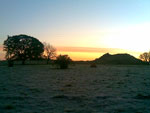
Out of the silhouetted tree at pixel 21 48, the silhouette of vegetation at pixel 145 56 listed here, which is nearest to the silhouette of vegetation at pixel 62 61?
the silhouetted tree at pixel 21 48

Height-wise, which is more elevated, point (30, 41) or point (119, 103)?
point (30, 41)

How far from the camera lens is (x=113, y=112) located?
17.9 ft

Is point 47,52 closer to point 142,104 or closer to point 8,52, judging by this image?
point 8,52

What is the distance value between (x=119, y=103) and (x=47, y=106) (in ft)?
9.91

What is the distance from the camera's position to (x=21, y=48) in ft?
173

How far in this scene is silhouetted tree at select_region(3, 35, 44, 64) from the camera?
52.0 m

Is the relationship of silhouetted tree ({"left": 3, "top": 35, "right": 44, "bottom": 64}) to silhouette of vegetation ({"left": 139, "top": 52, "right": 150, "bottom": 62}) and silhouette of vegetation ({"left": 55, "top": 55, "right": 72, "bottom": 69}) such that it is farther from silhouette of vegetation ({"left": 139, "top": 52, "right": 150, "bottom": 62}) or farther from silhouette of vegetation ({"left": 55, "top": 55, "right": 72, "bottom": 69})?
silhouette of vegetation ({"left": 139, "top": 52, "right": 150, "bottom": 62})

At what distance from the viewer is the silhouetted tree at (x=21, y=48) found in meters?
52.0

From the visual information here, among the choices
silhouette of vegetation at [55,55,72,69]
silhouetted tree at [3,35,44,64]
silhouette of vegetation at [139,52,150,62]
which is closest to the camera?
silhouette of vegetation at [55,55,72,69]

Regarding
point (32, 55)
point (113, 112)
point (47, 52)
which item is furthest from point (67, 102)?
point (47, 52)


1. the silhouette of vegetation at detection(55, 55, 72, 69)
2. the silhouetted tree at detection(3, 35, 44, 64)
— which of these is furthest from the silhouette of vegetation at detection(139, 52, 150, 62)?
the silhouette of vegetation at detection(55, 55, 72, 69)

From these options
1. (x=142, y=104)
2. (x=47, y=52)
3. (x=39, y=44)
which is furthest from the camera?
(x=47, y=52)

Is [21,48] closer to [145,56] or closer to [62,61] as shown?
[62,61]

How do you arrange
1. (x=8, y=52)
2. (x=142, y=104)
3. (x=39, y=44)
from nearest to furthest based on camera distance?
(x=142, y=104) < (x=8, y=52) < (x=39, y=44)
